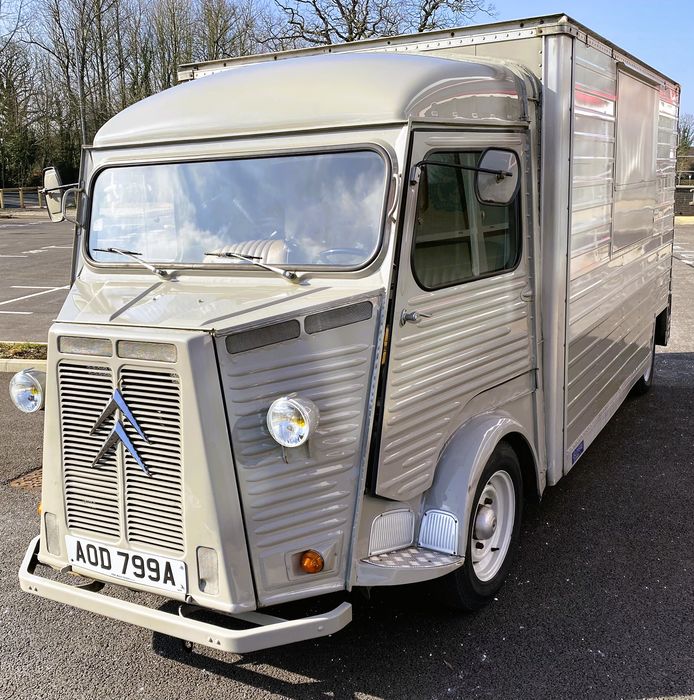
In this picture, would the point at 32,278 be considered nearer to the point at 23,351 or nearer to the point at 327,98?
the point at 23,351

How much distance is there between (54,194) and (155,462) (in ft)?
7.15

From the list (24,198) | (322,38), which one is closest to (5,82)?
(24,198)

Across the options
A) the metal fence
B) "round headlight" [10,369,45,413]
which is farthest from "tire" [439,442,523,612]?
the metal fence

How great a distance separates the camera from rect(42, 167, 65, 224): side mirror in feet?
14.1

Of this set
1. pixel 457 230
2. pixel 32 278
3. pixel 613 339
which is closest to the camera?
pixel 457 230

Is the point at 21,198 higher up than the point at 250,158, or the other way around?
the point at 21,198

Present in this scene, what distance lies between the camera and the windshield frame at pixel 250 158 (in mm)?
3229

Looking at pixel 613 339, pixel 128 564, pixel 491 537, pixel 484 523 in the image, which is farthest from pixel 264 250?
pixel 613 339

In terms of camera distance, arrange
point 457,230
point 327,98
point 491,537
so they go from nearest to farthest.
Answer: point 327,98, point 457,230, point 491,537

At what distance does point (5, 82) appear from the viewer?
4228 cm

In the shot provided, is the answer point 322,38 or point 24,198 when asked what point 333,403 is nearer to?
point 322,38

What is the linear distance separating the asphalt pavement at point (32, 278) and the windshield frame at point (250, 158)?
6.25 m

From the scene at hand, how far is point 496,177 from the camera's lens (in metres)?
3.51

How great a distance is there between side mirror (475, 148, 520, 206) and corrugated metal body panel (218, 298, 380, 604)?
81 cm
